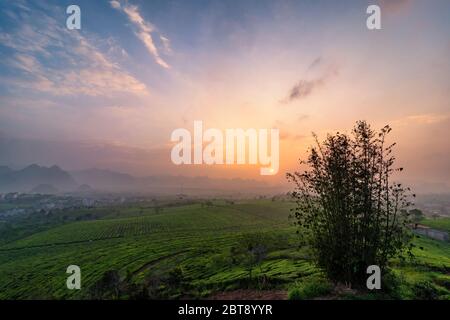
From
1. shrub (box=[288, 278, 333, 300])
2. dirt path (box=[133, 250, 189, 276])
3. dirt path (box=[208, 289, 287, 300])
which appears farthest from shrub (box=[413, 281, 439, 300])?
dirt path (box=[133, 250, 189, 276])

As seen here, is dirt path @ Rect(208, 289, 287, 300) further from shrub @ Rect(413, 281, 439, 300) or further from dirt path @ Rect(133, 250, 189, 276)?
dirt path @ Rect(133, 250, 189, 276)

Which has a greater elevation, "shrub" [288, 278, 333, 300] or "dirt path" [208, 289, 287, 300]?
"shrub" [288, 278, 333, 300]

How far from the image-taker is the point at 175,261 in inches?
1746

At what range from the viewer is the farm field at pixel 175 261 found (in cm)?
1333

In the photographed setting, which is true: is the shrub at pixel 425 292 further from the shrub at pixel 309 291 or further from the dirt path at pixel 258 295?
the dirt path at pixel 258 295

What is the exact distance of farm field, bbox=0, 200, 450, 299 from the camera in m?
13.3

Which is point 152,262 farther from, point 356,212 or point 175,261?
point 356,212

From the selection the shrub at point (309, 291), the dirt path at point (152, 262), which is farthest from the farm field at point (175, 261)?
the shrub at point (309, 291)

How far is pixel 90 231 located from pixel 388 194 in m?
98.2

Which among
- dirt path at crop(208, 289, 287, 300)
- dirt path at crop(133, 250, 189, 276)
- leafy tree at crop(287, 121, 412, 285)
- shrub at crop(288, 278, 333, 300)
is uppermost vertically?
leafy tree at crop(287, 121, 412, 285)
